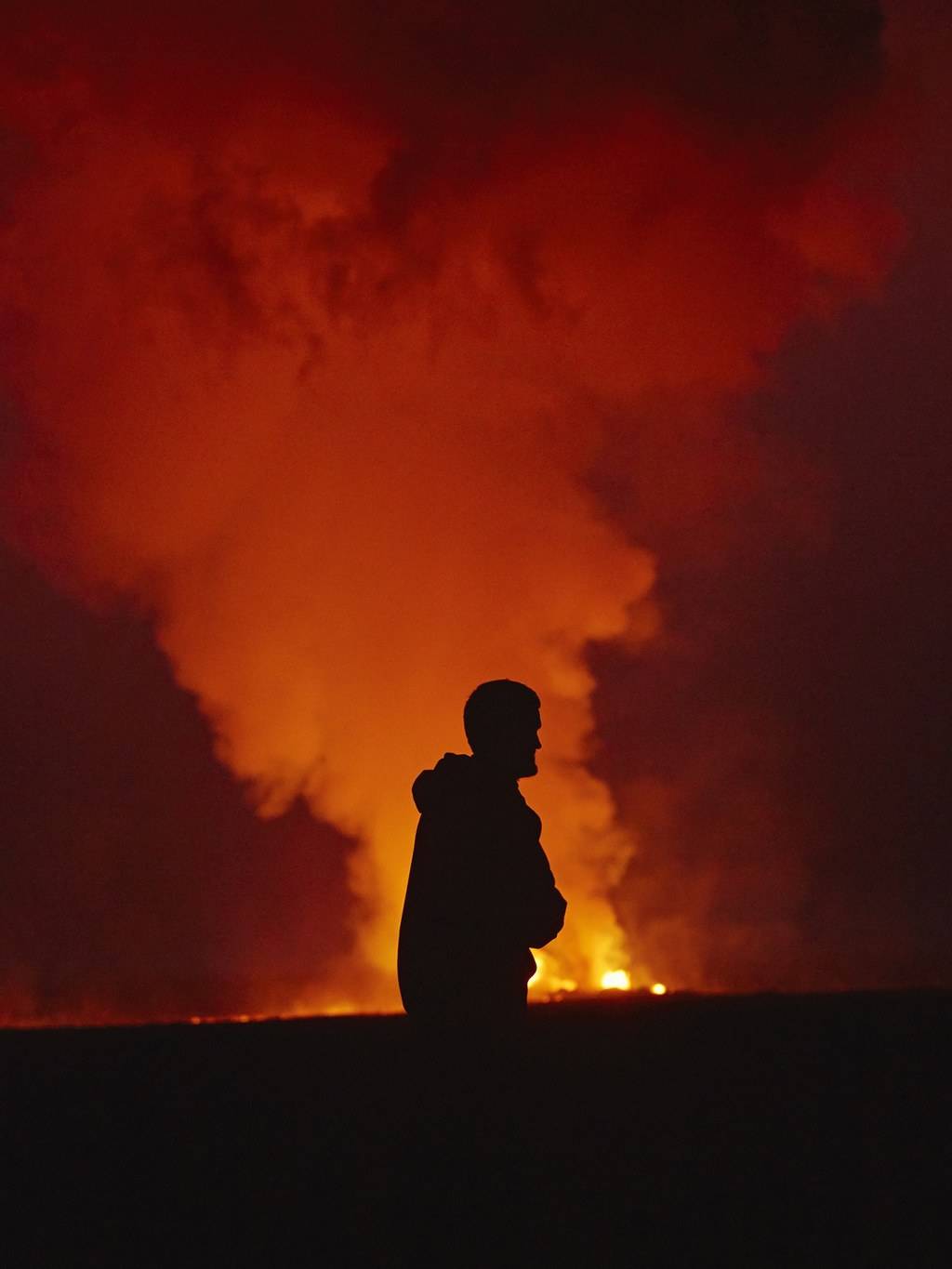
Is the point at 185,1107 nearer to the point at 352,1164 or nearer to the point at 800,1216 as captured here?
the point at 352,1164

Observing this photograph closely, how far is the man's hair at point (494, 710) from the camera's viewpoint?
3492mm

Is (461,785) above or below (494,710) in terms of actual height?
below

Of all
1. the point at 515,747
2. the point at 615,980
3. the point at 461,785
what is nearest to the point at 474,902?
the point at 461,785

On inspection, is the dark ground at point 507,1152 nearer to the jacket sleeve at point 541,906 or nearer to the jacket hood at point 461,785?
→ the jacket sleeve at point 541,906

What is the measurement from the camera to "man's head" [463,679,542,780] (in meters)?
3.48

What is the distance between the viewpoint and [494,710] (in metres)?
3.50

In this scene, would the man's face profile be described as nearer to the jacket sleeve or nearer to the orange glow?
the jacket sleeve

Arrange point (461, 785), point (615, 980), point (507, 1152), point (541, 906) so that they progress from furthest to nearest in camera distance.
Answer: point (615, 980), point (461, 785), point (541, 906), point (507, 1152)

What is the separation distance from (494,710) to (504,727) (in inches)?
1.9

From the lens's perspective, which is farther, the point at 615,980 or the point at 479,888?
the point at 615,980

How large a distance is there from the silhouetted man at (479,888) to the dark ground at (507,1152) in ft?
0.51

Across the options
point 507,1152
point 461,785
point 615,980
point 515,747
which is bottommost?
point 507,1152

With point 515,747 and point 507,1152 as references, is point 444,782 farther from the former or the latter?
point 507,1152

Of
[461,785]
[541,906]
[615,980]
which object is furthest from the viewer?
[615,980]
